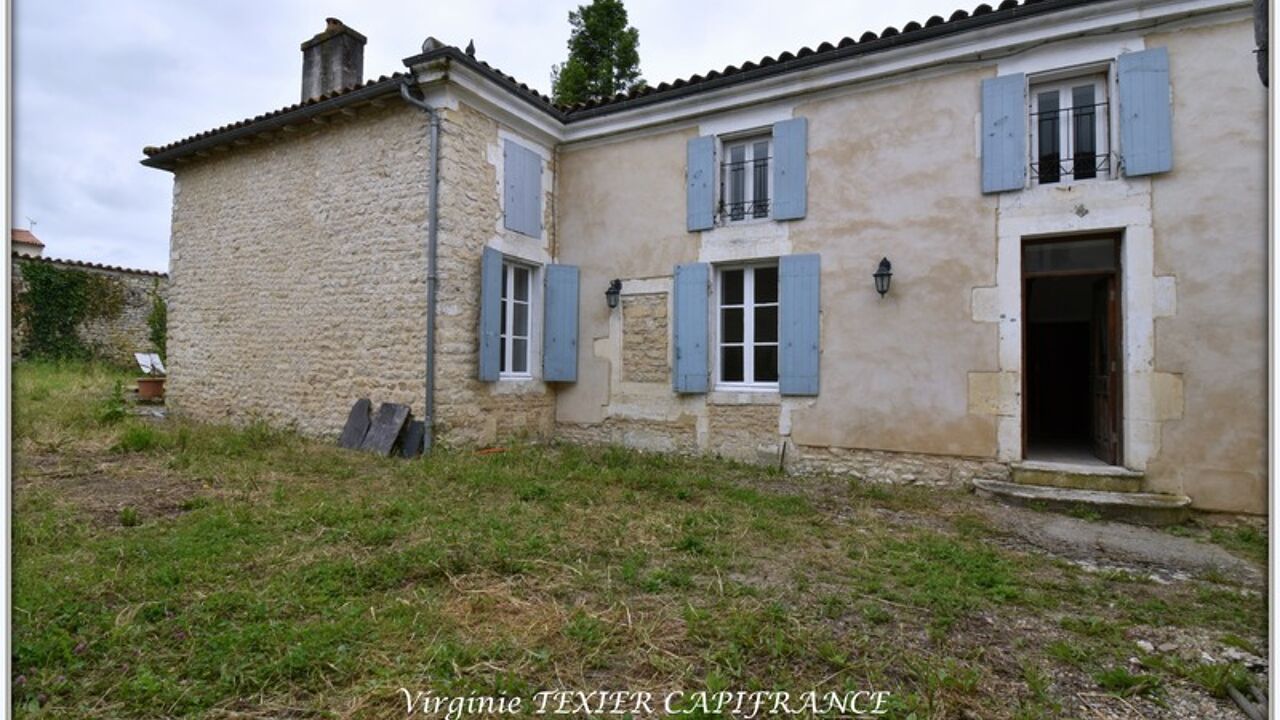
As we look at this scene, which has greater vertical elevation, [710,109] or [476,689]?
[710,109]

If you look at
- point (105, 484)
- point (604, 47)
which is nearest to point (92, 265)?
point (604, 47)

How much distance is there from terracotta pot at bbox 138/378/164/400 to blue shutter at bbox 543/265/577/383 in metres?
7.14

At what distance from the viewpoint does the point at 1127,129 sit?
16.6 feet

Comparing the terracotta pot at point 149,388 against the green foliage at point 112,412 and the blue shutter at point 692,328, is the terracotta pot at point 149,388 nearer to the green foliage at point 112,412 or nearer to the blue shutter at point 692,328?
the green foliage at point 112,412

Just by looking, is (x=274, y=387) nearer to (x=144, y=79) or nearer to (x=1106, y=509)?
(x=144, y=79)

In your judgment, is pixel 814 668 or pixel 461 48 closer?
pixel 814 668

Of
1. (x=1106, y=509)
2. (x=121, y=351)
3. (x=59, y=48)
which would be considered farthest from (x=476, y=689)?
(x=121, y=351)

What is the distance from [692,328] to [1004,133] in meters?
3.33

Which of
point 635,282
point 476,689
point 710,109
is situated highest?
point 710,109

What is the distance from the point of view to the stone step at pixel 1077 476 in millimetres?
5055

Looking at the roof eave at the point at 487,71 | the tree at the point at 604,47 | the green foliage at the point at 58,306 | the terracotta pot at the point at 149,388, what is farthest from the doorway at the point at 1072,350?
the green foliage at the point at 58,306

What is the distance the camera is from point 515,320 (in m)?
7.34

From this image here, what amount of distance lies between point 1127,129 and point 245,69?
9.72m

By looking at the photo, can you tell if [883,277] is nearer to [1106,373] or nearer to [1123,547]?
[1106,373]
